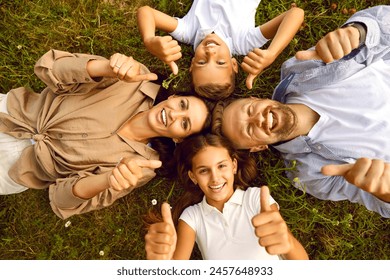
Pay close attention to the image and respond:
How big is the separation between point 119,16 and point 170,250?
1.63 metres

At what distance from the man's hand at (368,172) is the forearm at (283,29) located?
855mm

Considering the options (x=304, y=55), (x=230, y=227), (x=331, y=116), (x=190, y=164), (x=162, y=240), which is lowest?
(x=230, y=227)

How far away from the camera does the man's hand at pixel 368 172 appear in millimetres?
1430

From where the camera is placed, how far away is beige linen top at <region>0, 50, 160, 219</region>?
211 cm

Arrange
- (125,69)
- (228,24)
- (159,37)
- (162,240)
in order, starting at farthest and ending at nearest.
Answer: (228,24), (159,37), (125,69), (162,240)

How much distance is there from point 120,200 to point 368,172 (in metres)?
1.59

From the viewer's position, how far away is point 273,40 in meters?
2.15

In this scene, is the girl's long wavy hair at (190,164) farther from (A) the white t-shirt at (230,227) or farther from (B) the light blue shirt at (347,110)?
(B) the light blue shirt at (347,110)

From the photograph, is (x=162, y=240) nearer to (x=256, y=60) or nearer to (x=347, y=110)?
(x=256, y=60)

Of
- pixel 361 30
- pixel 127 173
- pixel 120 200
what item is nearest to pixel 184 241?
pixel 120 200

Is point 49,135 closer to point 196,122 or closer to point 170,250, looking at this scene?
point 196,122

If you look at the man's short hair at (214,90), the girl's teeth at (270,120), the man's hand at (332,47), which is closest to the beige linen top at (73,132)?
the man's short hair at (214,90)

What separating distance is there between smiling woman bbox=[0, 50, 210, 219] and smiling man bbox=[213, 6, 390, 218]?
0.29 metres

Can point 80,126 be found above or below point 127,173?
below
